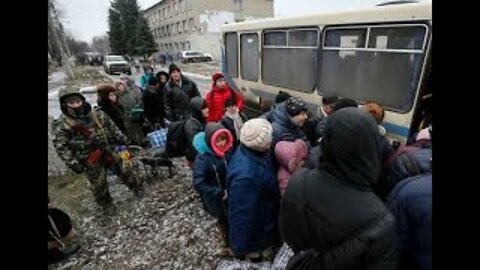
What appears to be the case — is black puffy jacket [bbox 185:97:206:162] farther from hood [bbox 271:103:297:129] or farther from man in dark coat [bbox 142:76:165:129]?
man in dark coat [bbox 142:76:165:129]

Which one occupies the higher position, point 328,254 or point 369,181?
point 369,181

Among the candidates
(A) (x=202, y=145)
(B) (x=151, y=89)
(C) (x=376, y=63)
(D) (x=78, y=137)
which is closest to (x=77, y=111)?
(D) (x=78, y=137)

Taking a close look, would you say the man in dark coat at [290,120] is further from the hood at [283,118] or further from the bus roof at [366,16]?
the bus roof at [366,16]

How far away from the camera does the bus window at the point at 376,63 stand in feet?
13.8

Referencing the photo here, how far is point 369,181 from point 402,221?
20.4 inches

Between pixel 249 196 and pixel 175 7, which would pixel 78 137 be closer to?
pixel 249 196

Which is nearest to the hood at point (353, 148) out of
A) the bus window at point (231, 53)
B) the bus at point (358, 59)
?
the bus at point (358, 59)

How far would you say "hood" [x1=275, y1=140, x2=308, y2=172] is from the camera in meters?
3.26

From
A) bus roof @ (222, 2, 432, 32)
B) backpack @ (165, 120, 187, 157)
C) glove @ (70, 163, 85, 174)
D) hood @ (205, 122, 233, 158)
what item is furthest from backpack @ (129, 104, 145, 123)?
hood @ (205, 122, 233, 158)

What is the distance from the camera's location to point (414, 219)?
189 centimetres

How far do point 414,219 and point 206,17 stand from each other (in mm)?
47302
